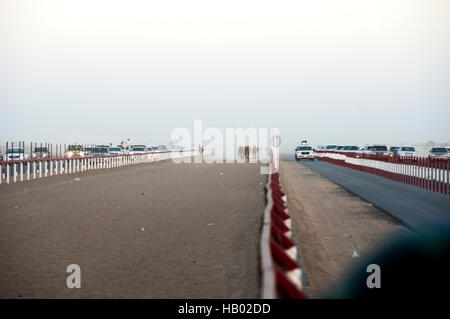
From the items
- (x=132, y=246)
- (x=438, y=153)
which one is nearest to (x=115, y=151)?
(x=438, y=153)

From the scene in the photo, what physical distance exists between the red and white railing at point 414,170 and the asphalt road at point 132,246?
8.57 m

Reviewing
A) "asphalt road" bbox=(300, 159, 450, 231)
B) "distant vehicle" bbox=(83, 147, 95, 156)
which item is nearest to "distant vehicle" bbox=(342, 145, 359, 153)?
"distant vehicle" bbox=(83, 147, 95, 156)

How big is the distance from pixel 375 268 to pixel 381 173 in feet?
82.1

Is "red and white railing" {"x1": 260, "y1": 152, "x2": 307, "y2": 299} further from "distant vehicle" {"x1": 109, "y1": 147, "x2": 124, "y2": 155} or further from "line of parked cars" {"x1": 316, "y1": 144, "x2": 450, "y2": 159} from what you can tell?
"distant vehicle" {"x1": 109, "y1": 147, "x2": 124, "y2": 155}

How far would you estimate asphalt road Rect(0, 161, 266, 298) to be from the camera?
267 inches

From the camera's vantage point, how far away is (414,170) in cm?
2494

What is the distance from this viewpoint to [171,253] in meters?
8.91

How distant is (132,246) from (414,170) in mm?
18984

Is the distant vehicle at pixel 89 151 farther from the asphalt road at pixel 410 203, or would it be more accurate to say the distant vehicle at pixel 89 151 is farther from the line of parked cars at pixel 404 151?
the asphalt road at pixel 410 203

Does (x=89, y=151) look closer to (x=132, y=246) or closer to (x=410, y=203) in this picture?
(x=410, y=203)

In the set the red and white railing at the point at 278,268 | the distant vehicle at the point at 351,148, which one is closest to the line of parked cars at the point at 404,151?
the distant vehicle at the point at 351,148

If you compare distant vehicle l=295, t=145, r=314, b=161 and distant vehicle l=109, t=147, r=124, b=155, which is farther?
distant vehicle l=295, t=145, r=314, b=161

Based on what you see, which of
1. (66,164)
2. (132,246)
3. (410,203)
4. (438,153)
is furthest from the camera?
(438,153)

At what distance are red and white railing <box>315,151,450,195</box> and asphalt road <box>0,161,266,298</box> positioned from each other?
8.57 metres
